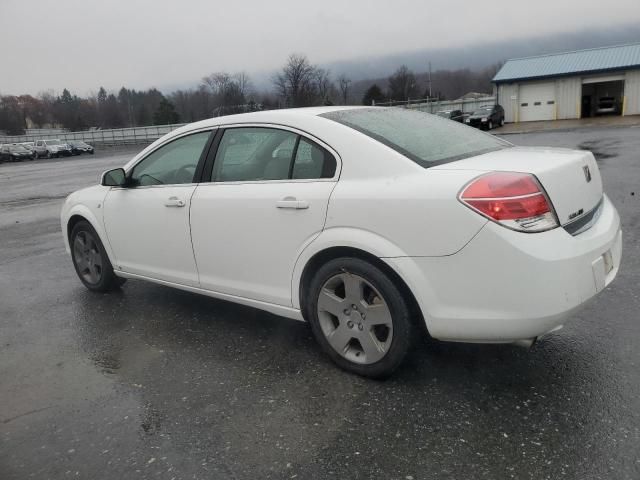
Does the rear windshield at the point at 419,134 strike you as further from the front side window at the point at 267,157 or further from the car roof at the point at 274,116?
the front side window at the point at 267,157

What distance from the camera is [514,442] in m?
2.60

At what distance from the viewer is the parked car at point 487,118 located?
3469 centimetres

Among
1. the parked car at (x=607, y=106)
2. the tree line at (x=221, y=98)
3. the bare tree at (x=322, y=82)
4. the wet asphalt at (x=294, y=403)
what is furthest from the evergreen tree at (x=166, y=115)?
the wet asphalt at (x=294, y=403)

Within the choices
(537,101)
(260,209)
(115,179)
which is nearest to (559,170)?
(260,209)

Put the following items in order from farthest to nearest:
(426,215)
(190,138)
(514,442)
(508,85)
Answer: (508,85) → (190,138) → (426,215) → (514,442)

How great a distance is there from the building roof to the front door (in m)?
38.4

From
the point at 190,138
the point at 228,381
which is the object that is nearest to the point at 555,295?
the point at 228,381

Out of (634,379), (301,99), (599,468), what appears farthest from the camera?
(301,99)

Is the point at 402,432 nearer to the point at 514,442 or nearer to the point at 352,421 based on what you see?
the point at 352,421

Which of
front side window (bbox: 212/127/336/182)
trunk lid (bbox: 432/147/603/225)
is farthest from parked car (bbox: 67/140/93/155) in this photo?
trunk lid (bbox: 432/147/603/225)

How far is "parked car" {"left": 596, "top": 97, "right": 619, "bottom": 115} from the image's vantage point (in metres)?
38.5

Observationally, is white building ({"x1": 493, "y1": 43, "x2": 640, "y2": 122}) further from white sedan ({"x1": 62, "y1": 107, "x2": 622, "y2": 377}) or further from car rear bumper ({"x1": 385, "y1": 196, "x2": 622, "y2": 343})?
car rear bumper ({"x1": 385, "y1": 196, "x2": 622, "y2": 343})

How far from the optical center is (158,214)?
4.27 m

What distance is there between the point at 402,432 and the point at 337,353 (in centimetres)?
75
